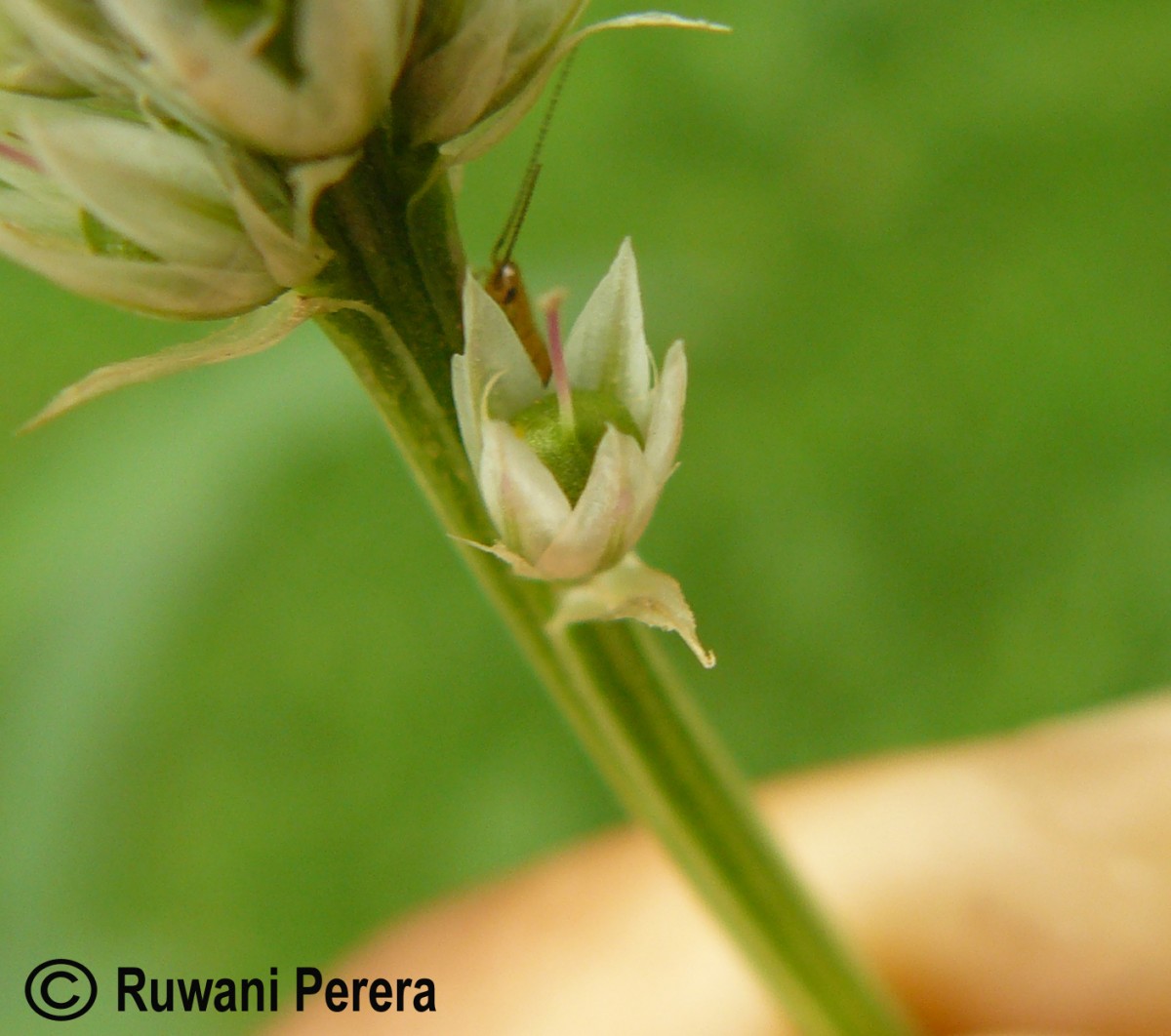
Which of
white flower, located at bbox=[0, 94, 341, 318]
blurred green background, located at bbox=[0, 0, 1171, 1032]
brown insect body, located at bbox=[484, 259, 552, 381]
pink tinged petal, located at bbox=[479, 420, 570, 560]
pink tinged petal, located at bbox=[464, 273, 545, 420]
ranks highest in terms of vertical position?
blurred green background, located at bbox=[0, 0, 1171, 1032]

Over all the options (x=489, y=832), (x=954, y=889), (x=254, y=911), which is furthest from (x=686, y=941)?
(x=254, y=911)

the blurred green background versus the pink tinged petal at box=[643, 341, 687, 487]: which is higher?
the blurred green background

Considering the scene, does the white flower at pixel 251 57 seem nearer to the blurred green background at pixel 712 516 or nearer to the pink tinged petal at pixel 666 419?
the pink tinged petal at pixel 666 419

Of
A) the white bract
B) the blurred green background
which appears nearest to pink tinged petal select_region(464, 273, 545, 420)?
the white bract

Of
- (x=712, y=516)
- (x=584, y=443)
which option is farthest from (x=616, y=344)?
(x=712, y=516)

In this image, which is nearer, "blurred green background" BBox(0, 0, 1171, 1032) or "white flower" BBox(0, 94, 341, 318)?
"white flower" BBox(0, 94, 341, 318)

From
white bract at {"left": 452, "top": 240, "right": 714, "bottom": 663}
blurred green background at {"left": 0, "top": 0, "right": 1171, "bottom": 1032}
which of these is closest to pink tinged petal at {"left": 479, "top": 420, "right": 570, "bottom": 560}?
white bract at {"left": 452, "top": 240, "right": 714, "bottom": 663}

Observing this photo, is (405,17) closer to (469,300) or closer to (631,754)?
(469,300)

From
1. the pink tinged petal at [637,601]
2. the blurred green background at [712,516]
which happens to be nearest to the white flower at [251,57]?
the pink tinged petal at [637,601]

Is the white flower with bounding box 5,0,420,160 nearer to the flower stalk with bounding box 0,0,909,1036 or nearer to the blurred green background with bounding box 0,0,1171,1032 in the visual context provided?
the flower stalk with bounding box 0,0,909,1036
